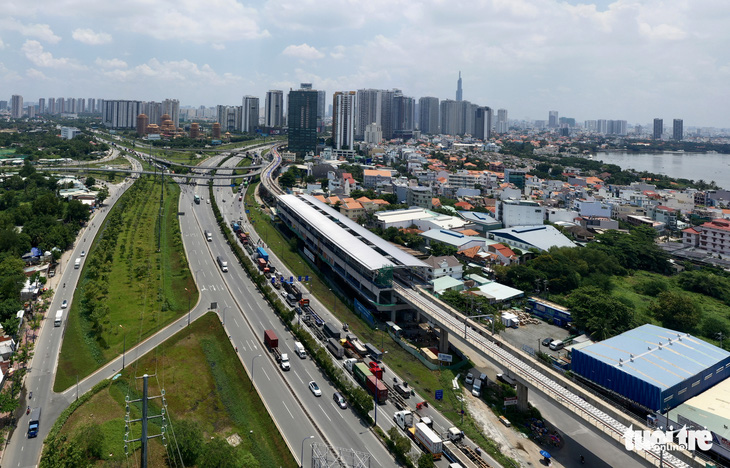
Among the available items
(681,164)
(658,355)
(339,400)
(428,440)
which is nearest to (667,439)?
(658,355)

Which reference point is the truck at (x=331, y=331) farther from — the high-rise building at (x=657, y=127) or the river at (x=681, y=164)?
the high-rise building at (x=657, y=127)

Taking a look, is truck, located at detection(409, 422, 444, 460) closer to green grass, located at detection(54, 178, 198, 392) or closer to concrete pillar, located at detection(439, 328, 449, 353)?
concrete pillar, located at detection(439, 328, 449, 353)

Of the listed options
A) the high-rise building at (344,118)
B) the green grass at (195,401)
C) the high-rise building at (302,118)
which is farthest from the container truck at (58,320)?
the high-rise building at (344,118)

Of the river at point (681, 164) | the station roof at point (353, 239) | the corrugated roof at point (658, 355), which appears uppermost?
the river at point (681, 164)

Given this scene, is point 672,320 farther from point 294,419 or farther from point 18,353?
point 18,353

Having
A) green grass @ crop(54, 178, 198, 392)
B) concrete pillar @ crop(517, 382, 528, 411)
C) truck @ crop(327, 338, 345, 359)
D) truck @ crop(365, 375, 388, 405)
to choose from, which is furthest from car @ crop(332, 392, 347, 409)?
green grass @ crop(54, 178, 198, 392)

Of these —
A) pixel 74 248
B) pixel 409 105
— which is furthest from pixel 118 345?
pixel 409 105

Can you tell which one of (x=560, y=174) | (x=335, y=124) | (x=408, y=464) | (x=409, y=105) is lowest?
(x=408, y=464)
